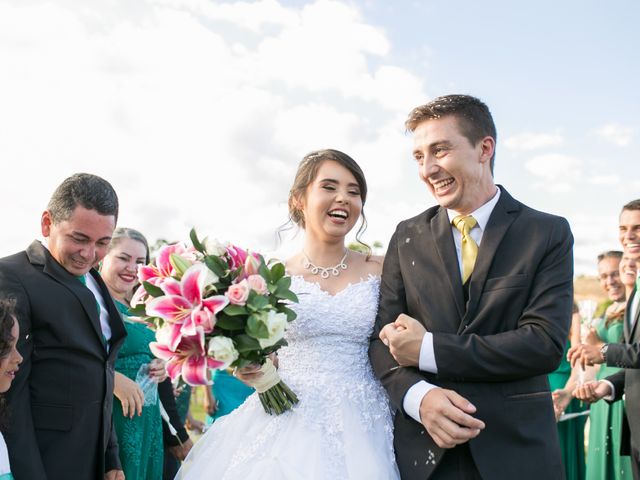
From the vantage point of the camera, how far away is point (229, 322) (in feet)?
9.26

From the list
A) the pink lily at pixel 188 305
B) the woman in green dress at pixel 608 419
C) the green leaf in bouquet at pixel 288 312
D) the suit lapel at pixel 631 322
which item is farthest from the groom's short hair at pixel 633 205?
the pink lily at pixel 188 305

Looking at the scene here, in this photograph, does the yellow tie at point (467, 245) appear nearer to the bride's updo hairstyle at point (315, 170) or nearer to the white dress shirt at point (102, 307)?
the bride's updo hairstyle at point (315, 170)

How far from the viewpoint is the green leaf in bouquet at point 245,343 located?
282 cm

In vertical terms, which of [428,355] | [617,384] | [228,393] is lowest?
[228,393]

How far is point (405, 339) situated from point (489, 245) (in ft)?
2.01

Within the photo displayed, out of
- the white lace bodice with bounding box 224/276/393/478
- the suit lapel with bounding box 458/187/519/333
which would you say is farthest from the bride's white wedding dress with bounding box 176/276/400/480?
the suit lapel with bounding box 458/187/519/333

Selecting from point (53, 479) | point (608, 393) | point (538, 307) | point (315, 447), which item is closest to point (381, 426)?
point (315, 447)

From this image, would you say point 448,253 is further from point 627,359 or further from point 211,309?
point 627,359

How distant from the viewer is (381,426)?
11.3 feet

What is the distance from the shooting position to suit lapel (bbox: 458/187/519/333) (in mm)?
2943

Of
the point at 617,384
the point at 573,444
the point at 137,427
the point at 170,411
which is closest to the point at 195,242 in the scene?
the point at 137,427

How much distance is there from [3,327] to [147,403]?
2.17 meters

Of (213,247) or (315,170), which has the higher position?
(315,170)

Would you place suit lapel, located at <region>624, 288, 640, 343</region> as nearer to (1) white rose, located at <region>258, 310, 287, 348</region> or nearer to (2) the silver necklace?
(2) the silver necklace
